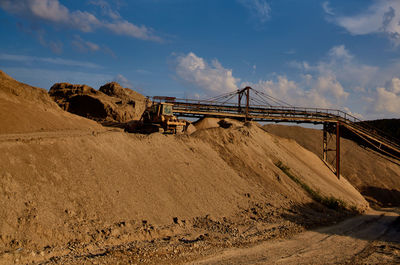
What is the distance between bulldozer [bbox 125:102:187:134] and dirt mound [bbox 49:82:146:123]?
8076mm

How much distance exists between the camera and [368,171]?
127ft

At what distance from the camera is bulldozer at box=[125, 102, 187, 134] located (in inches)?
914

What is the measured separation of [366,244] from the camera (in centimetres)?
1204

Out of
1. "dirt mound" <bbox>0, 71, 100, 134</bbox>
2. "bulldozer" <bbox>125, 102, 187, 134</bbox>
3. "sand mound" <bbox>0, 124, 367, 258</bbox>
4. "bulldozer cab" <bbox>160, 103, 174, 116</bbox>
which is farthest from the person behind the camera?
"bulldozer cab" <bbox>160, 103, 174, 116</bbox>

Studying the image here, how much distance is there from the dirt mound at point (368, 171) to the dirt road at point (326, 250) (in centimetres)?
2285

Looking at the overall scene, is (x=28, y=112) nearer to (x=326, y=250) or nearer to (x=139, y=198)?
(x=139, y=198)

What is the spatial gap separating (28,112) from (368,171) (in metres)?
39.8

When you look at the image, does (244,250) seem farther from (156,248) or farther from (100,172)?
(100,172)

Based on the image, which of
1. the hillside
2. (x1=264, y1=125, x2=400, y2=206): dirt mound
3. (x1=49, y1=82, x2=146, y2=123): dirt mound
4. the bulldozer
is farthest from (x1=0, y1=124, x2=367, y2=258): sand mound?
(x1=264, y1=125, x2=400, y2=206): dirt mound

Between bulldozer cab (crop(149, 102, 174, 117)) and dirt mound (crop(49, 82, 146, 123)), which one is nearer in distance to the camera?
bulldozer cab (crop(149, 102, 174, 117))

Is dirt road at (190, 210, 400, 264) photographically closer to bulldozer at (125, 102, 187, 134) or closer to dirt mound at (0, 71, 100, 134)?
bulldozer at (125, 102, 187, 134)

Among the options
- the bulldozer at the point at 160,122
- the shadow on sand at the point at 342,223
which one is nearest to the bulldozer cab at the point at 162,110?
the bulldozer at the point at 160,122

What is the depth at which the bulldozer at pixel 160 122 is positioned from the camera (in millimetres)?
23203

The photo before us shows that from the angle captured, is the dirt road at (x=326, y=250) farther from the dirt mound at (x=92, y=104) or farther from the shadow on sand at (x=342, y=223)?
the dirt mound at (x=92, y=104)
